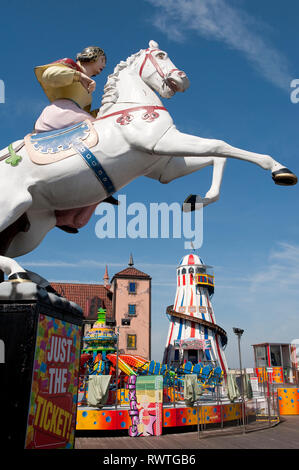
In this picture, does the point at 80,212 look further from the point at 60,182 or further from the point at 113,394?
the point at 113,394

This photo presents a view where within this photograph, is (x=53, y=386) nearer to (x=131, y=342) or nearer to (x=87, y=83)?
(x=87, y=83)

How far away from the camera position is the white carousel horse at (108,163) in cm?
311

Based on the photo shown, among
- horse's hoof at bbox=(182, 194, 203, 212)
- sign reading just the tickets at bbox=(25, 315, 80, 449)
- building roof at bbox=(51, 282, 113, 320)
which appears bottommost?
sign reading just the tickets at bbox=(25, 315, 80, 449)

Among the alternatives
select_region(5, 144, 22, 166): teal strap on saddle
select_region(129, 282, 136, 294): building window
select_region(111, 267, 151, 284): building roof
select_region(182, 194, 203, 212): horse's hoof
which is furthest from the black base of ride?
select_region(111, 267, 151, 284): building roof

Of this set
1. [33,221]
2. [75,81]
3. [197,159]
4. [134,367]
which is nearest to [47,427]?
[33,221]

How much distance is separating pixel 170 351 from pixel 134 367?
10.6 m

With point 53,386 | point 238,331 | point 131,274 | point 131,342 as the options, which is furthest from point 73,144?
point 131,274

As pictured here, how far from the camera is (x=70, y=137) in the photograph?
3.21 metres

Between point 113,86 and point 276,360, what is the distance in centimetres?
2657

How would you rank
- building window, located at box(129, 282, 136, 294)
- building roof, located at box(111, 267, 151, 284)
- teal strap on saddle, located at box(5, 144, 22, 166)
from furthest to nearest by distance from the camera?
building roof, located at box(111, 267, 151, 284) → building window, located at box(129, 282, 136, 294) → teal strap on saddle, located at box(5, 144, 22, 166)

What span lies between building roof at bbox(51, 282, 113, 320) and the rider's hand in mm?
27565

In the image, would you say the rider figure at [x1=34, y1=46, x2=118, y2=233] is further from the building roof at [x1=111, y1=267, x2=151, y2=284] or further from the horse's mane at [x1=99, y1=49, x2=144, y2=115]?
the building roof at [x1=111, y1=267, x2=151, y2=284]

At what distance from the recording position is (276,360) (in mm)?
26344

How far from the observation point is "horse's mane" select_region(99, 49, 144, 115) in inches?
140
